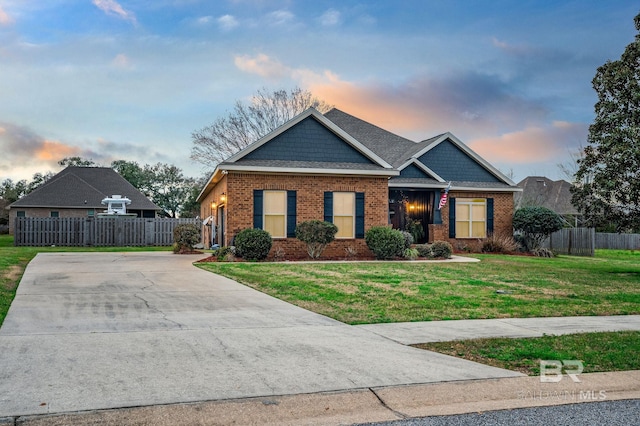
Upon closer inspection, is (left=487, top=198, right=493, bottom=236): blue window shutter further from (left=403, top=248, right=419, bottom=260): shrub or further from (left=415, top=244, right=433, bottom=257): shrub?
(left=403, top=248, right=419, bottom=260): shrub

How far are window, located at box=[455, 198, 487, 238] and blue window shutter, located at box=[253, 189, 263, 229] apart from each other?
36.1 ft

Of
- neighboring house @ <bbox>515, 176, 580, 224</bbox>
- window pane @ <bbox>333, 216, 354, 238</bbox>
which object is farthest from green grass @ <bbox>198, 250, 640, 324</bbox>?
neighboring house @ <bbox>515, 176, 580, 224</bbox>

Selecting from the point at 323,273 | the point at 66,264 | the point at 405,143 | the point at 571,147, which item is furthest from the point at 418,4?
the point at 571,147

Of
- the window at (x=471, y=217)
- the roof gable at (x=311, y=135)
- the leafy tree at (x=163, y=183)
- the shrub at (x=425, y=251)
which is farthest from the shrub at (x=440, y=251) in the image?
the leafy tree at (x=163, y=183)

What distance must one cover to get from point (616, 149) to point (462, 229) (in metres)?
12.0

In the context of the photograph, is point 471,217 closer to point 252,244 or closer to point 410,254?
point 410,254

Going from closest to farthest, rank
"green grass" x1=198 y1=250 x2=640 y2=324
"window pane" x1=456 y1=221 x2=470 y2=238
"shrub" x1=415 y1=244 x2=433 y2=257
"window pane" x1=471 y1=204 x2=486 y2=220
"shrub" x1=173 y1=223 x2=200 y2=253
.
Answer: "green grass" x1=198 y1=250 x2=640 y2=324, "shrub" x1=415 y1=244 x2=433 y2=257, "shrub" x1=173 y1=223 x2=200 y2=253, "window pane" x1=456 y1=221 x2=470 y2=238, "window pane" x1=471 y1=204 x2=486 y2=220

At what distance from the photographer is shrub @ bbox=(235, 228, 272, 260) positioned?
18.0 meters

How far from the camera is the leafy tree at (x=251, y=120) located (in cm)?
4206

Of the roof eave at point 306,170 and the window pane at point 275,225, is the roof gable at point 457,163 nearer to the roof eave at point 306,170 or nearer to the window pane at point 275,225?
the roof eave at point 306,170

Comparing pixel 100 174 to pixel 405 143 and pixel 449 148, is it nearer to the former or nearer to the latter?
pixel 405 143

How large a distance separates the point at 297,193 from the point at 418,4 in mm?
7926

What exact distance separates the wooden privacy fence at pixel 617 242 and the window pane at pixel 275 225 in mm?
26537

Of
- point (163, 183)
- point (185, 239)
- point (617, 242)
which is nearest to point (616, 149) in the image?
point (185, 239)
